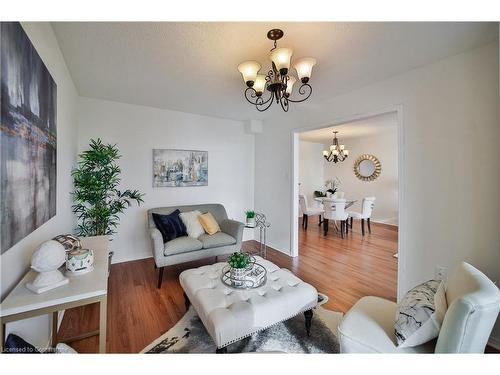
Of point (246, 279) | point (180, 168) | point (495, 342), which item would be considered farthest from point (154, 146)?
point (495, 342)

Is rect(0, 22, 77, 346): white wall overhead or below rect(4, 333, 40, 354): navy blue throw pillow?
overhead

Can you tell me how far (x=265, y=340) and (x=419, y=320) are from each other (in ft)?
3.47

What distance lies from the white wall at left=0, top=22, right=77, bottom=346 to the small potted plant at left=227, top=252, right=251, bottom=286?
1293 mm

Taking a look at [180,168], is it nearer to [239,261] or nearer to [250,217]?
[250,217]

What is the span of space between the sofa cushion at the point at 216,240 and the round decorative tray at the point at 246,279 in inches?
39.4

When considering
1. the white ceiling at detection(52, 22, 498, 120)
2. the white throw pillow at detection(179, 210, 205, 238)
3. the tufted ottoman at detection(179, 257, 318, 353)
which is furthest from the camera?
the white throw pillow at detection(179, 210, 205, 238)

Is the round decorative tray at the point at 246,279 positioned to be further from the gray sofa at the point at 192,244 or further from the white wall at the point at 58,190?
the white wall at the point at 58,190

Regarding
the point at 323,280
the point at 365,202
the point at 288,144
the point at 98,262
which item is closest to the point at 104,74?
the point at 98,262

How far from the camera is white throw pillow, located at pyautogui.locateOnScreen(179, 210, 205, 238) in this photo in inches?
117

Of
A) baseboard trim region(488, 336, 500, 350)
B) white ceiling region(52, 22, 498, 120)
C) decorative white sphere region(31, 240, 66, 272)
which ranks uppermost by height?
white ceiling region(52, 22, 498, 120)

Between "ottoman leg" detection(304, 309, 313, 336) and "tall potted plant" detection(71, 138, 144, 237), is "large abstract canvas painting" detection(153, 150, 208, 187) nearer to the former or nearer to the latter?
"tall potted plant" detection(71, 138, 144, 237)

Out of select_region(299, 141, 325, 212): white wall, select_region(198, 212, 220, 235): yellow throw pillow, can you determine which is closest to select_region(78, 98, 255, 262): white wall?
select_region(198, 212, 220, 235): yellow throw pillow

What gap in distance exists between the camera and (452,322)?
96 centimetres
